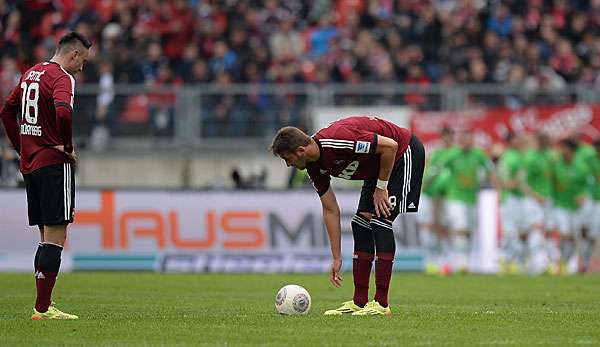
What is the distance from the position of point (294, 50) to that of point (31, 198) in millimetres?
16299

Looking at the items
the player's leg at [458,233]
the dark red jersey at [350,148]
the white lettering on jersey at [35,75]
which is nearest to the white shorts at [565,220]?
the player's leg at [458,233]

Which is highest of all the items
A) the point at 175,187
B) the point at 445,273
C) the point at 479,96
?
the point at 479,96

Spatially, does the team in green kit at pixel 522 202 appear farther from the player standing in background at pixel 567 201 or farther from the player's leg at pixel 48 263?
the player's leg at pixel 48 263

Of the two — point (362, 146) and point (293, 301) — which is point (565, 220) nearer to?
point (293, 301)

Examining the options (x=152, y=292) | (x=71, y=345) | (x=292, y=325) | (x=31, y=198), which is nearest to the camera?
(x=71, y=345)

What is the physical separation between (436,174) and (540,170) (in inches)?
78.1

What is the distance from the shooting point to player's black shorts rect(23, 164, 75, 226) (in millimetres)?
10828

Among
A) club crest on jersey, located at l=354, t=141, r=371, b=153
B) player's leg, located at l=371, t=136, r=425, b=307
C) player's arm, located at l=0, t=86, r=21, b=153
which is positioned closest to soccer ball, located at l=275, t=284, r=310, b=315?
player's leg, located at l=371, t=136, r=425, b=307

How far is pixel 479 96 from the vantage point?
80.3 ft

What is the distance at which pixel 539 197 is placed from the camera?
23391 millimetres

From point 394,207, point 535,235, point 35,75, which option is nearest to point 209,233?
point 535,235

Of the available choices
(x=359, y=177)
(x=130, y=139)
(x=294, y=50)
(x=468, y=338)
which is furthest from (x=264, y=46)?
(x=468, y=338)

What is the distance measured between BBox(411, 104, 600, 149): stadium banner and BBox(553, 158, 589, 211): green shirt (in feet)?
3.50

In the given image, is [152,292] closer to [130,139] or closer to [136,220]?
[136,220]
